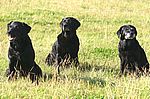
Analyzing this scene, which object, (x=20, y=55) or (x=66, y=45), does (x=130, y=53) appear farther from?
(x=20, y=55)

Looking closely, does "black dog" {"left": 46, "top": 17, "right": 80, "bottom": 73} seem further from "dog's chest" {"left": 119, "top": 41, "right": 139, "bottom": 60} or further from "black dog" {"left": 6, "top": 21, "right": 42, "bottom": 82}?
"black dog" {"left": 6, "top": 21, "right": 42, "bottom": 82}

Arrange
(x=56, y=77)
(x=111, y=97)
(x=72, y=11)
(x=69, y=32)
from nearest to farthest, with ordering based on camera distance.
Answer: (x=111, y=97)
(x=56, y=77)
(x=69, y=32)
(x=72, y=11)

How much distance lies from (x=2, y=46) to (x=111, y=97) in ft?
18.4

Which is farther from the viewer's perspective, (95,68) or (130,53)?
(95,68)

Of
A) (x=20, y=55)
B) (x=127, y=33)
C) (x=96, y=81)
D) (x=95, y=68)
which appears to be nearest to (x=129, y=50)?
(x=127, y=33)

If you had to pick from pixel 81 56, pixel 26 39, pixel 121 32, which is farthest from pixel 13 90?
pixel 81 56

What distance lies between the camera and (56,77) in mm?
7781

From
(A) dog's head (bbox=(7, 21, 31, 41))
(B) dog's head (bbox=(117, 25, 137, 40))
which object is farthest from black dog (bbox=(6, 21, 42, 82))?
(B) dog's head (bbox=(117, 25, 137, 40))

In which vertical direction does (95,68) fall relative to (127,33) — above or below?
below

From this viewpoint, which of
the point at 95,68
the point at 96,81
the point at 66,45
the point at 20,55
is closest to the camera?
the point at 96,81

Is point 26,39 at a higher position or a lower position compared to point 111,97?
higher

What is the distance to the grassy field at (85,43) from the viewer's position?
6.50 m

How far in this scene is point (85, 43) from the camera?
1232cm

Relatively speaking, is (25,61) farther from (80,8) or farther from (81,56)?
(80,8)
